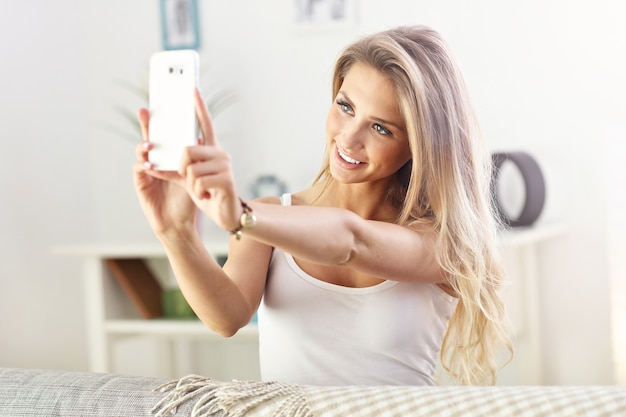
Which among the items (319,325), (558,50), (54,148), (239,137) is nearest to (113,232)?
(54,148)

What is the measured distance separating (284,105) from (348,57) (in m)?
1.92

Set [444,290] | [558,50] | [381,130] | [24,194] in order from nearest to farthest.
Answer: [381,130] → [444,290] → [558,50] → [24,194]

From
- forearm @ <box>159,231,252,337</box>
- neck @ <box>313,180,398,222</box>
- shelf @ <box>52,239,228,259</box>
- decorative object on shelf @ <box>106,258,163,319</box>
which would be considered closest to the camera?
forearm @ <box>159,231,252,337</box>

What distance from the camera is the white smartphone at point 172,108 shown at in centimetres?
90

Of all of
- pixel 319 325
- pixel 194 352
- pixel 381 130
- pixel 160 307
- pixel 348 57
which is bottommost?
pixel 194 352

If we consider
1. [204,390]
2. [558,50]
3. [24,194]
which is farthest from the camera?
[24,194]

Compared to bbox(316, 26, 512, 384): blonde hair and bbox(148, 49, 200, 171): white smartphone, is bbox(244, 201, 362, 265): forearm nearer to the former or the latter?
bbox(148, 49, 200, 171): white smartphone

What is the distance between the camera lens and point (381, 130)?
48.2 inches

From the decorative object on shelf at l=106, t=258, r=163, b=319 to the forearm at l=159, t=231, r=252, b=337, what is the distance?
171 cm

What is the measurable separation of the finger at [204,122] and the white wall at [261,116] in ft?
7.18

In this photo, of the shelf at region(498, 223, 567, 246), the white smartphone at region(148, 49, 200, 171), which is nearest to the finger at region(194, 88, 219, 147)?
the white smartphone at region(148, 49, 200, 171)

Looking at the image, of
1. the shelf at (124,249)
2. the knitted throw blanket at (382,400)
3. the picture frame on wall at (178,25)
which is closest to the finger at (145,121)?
the knitted throw blanket at (382,400)

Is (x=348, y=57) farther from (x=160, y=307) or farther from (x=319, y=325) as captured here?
(x=160, y=307)

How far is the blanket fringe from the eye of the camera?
891 mm
